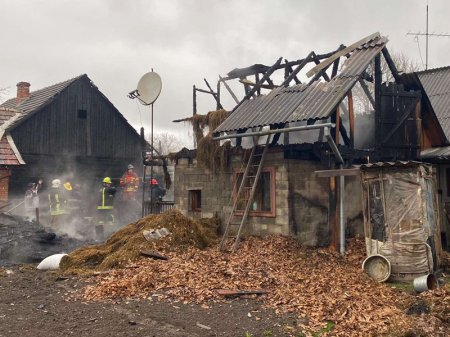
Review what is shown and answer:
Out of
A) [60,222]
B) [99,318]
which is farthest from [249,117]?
[60,222]

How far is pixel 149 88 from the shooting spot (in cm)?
1449

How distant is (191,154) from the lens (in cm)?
1447

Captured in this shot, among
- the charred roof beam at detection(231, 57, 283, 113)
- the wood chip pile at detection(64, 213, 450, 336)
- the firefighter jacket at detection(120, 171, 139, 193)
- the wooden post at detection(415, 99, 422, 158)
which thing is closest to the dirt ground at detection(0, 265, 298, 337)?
the wood chip pile at detection(64, 213, 450, 336)

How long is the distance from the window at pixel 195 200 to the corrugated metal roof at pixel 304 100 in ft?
10.6

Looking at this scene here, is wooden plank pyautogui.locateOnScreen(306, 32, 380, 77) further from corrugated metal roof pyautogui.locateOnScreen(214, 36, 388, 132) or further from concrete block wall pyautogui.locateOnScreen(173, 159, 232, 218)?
concrete block wall pyautogui.locateOnScreen(173, 159, 232, 218)

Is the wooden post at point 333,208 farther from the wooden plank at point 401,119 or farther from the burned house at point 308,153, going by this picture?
the wooden plank at point 401,119

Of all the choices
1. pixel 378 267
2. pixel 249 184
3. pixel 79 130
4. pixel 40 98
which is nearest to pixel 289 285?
pixel 378 267

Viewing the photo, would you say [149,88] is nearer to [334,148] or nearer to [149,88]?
[149,88]

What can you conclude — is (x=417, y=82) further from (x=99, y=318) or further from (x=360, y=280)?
(x=99, y=318)

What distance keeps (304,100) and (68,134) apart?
1682cm

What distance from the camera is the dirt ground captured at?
19.1ft

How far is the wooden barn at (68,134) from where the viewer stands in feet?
71.4

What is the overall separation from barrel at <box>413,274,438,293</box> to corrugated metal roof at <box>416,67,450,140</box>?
719 cm

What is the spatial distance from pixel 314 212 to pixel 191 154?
475cm
